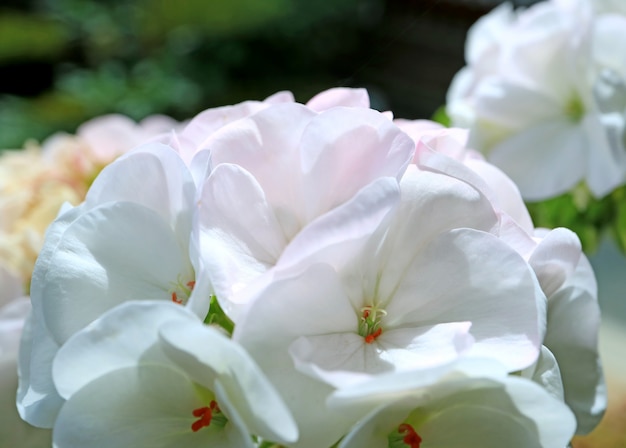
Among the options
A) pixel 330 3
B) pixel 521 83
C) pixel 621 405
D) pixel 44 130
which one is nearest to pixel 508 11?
pixel 521 83

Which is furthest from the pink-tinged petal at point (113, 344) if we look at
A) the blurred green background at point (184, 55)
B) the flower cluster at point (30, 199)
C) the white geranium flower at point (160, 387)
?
the blurred green background at point (184, 55)

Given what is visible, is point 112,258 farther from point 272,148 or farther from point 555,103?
point 555,103

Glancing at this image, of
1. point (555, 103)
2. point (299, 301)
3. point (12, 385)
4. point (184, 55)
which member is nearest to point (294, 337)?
point (299, 301)

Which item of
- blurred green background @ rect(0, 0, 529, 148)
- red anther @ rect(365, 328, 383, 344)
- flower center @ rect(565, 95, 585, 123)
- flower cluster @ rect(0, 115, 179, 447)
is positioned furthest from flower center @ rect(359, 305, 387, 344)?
blurred green background @ rect(0, 0, 529, 148)

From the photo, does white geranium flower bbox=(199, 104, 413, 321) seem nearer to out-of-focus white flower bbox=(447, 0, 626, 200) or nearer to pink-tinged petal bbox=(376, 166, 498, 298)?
pink-tinged petal bbox=(376, 166, 498, 298)

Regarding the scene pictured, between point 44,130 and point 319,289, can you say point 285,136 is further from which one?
point 44,130
